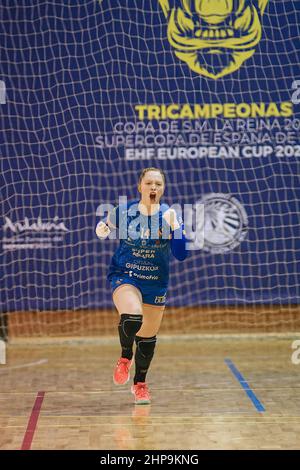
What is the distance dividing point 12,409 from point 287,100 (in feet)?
14.7

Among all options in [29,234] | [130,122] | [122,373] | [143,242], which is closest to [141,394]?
[122,373]

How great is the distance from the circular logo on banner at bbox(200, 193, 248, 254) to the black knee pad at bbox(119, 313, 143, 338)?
10.7ft

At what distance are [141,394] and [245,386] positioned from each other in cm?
Answer: 100

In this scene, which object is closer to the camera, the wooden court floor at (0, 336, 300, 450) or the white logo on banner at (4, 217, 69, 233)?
the wooden court floor at (0, 336, 300, 450)

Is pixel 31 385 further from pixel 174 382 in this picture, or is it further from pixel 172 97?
pixel 172 97

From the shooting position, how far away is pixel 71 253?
8.31 meters

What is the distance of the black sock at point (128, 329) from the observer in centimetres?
519

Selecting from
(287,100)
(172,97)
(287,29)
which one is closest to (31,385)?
(172,97)

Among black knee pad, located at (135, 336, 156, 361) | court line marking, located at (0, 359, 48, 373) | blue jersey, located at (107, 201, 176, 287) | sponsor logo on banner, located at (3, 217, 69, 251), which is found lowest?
court line marking, located at (0, 359, 48, 373)

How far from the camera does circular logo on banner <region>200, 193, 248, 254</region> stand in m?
8.37

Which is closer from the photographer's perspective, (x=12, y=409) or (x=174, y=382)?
(x=12, y=409)
